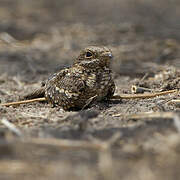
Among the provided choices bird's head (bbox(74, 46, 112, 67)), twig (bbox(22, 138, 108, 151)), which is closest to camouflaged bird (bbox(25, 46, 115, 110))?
bird's head (bbox(74, 46, 112, 67))

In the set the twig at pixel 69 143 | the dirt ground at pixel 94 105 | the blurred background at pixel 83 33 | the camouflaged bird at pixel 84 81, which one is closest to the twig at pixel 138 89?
the dirt ground at pixel 94 105

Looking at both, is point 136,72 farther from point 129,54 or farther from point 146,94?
point 146,94

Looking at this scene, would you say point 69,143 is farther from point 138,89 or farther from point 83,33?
point 83,33

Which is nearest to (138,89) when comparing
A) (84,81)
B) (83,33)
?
(84,81)

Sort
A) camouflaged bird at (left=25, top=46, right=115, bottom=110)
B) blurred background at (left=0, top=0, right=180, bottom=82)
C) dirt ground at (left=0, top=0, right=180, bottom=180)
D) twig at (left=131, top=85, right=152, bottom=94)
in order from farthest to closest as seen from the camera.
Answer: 1. blurred background at (left=0, top=0, right=180, bottom=82)
2. twig at (left=131, top=85, right=152, bottom=94)
3. camouflaged bird at (left=25, top=46, right=115, bottom=110)
4. dirt ground at (left=0, top=0, right=180, bottom=180)

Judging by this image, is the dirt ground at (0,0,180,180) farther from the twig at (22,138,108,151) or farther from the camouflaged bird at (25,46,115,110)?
the camouflaged bird at (25,46,115,110)
